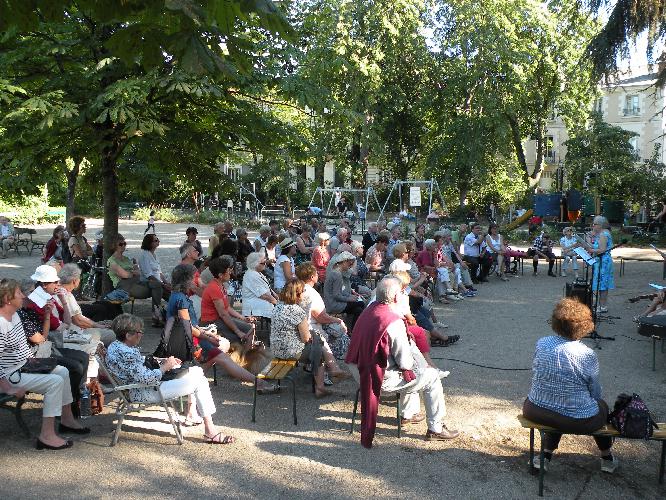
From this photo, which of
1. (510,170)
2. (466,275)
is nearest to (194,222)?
(510,170)

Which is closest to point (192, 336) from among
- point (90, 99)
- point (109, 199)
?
point (90, 99)

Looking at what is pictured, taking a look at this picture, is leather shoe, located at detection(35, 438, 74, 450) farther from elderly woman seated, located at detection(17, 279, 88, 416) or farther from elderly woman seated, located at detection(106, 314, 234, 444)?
elderly woman seated, located at detection(106, 314, 234, 444)

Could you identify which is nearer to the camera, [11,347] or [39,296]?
[11,347]

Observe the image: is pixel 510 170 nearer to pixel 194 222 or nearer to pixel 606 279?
pixel 194 222

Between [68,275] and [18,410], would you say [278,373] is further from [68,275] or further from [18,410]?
[68,275]

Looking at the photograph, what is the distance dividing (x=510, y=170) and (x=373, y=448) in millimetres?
39360

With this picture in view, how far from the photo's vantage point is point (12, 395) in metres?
5.04

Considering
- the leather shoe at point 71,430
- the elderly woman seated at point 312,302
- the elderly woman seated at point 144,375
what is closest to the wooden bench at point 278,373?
the elderly woman seated at point 144,375

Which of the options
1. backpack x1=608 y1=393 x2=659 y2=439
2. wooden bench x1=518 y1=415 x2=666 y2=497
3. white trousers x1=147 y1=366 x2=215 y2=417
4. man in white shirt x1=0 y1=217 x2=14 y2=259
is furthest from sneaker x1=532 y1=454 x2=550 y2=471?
man in white shirt x1=0 y1=217 x2=14 y2=259

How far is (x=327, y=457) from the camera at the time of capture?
5191 millimetres

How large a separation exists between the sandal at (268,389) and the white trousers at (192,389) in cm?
125

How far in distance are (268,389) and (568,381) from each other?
318 cm

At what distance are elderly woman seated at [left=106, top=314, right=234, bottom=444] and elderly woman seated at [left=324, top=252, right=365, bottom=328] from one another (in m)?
2.86

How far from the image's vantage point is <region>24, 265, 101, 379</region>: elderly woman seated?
5695mm
